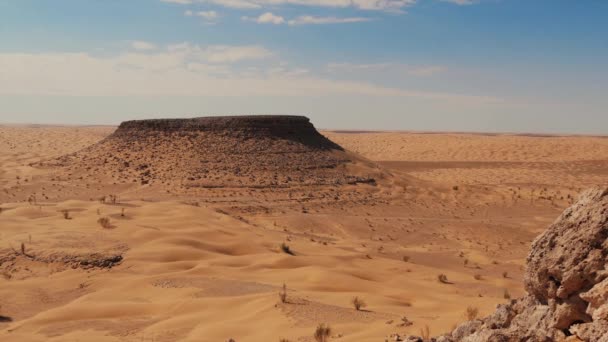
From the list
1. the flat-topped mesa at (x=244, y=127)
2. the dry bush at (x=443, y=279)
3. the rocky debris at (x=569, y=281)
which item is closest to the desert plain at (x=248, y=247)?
the dry bush at (x=443, y=279)

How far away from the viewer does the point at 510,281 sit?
42.3 ft

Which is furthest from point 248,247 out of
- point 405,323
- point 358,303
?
point 405,323

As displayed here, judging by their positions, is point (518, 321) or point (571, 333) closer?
point (571, 333)

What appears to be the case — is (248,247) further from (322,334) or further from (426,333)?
(426,333)

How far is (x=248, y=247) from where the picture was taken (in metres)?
14.2

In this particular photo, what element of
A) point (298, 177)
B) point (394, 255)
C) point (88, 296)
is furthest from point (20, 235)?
point (298, 177)

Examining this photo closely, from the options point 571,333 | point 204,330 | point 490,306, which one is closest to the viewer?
point 571,333

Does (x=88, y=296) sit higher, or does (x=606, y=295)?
(x=606, y=295)

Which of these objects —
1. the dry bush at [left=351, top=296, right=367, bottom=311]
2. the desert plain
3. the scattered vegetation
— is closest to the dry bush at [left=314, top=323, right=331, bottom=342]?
the desert plain

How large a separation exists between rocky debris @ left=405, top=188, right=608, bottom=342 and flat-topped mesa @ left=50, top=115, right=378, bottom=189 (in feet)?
68.1

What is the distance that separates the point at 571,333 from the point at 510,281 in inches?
378

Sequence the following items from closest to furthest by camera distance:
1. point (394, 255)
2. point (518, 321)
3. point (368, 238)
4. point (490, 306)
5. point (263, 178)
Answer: point (518, 321) → point (490, 306) → point (394, 255) → point (368, 238) → point (263, 178)

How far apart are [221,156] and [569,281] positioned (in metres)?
24.9

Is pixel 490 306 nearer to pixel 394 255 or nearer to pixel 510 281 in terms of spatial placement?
pixel 510 281
